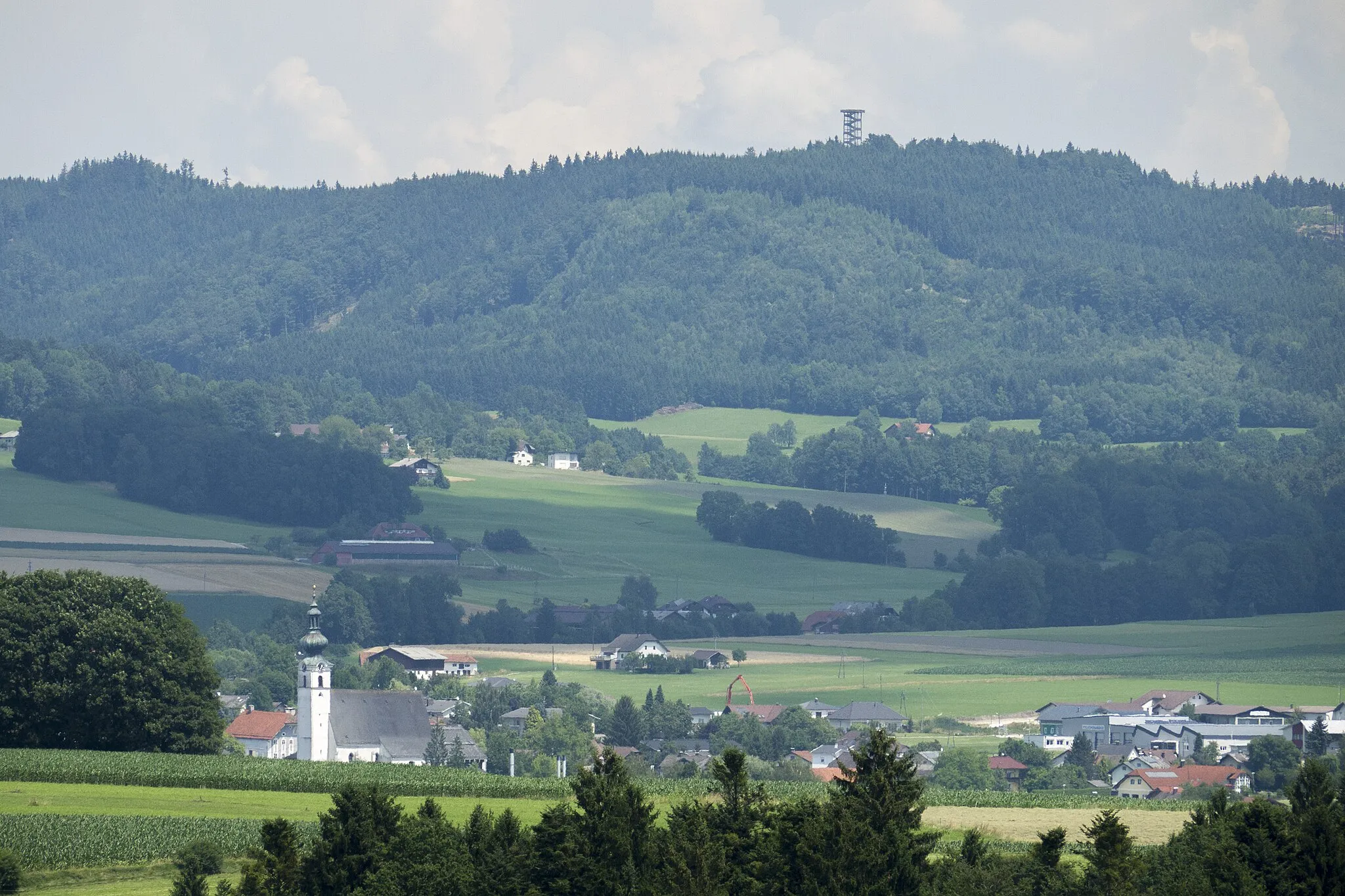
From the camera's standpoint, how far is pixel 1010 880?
41406 millimetres

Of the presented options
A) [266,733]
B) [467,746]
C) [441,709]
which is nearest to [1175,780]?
[467,746]

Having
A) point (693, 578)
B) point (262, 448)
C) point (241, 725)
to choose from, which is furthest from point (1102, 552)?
point (241, 725)

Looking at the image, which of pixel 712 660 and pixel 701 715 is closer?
pixel 701 715

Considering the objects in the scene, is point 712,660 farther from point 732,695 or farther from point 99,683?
point 99,683

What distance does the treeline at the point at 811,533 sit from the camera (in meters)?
178

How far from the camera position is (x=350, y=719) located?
95.8 metres

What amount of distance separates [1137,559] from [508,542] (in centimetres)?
4896

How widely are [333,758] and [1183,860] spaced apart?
55319mm

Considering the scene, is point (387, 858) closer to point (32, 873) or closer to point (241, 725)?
point (32, 873)

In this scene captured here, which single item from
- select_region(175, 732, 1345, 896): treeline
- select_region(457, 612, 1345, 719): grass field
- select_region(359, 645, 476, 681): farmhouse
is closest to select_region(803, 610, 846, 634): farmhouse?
select_region(457, 612, 1345, 719): grass field

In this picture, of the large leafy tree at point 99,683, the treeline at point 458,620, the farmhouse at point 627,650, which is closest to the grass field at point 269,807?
the large leafy tree at point 99,683

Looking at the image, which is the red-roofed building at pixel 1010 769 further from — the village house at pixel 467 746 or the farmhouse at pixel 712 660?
the farmhouse at pixel 712 660

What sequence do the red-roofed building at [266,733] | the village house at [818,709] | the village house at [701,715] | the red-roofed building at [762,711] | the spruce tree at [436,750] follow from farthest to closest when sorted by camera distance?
the village house at [818,709]
the red-roofed building at [762,711]
the village house at [701,715]
the red-roofed building at [266,733]
the spruce tree at [436,750]

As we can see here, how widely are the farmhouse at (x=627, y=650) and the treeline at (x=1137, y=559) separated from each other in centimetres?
2277
